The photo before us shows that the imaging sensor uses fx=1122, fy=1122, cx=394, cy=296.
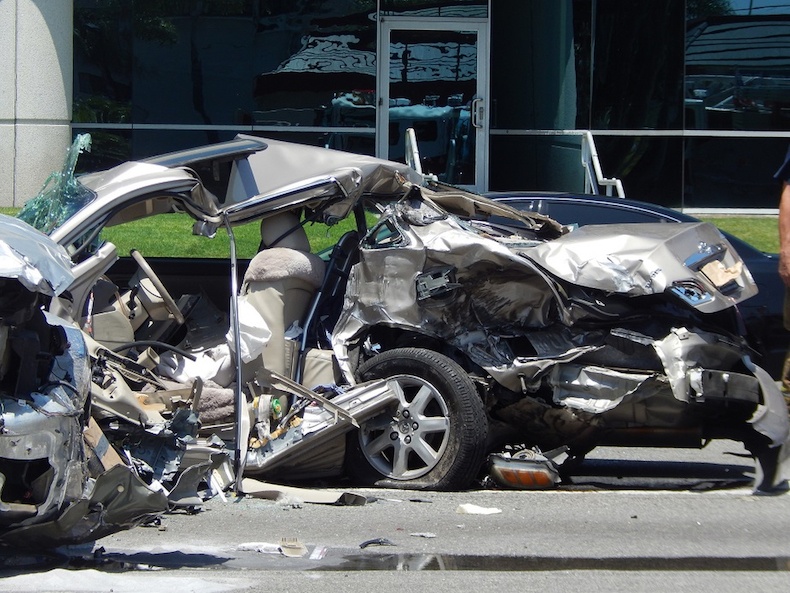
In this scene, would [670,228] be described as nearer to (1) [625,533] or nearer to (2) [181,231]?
(1) [625,533]

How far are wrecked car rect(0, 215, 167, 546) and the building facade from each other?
12849mm

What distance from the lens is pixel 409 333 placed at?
6.84 meters

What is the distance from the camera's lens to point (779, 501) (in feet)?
21.0

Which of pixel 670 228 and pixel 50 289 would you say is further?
pixel 670 228

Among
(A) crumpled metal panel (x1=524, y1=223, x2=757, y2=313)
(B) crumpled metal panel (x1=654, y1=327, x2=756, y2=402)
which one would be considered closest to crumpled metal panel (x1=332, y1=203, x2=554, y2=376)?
(A) crumpled metal panel (x1=524, y1=223, x2=757, y2=313)

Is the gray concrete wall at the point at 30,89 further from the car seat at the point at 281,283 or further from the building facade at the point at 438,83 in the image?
the car seat at the point at 281,283

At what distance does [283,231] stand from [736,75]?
12531 millimetres

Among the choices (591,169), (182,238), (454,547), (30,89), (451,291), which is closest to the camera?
(454,547)

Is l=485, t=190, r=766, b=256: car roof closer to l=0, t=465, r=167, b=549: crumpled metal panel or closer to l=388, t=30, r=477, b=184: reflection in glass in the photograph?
l=0, t=465, r=167, b=549: crumpled metal panel

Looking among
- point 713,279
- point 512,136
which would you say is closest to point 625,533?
point 713,279

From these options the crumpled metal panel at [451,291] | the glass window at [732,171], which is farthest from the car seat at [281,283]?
the glass window at [732,171]

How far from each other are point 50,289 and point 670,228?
12.3 ft

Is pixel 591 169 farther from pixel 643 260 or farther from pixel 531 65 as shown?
pixel 643 260

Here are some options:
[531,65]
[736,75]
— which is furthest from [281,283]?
[736,75]
